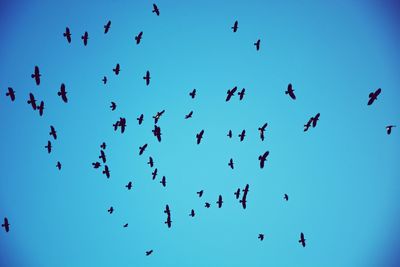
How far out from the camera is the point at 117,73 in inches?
770

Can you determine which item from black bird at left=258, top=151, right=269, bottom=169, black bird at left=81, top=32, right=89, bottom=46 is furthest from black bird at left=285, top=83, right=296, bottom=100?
black bird at left=81, top=32, right=89, bottom=46

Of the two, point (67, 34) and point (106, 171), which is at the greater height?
point (67, 34)

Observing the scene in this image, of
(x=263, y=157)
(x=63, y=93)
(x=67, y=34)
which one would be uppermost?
(x=67, y=34)

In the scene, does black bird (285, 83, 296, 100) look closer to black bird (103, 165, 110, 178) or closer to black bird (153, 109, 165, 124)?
black bird (153, 109, 165, 124)

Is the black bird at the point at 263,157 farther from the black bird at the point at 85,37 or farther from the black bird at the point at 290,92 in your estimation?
the black bird at the point at 85,37

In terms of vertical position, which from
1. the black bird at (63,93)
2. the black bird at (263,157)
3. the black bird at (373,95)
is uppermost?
the black bird at (63,93)

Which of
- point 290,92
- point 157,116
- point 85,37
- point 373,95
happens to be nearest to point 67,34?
point 85,37

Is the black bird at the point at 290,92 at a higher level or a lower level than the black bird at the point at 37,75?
lower

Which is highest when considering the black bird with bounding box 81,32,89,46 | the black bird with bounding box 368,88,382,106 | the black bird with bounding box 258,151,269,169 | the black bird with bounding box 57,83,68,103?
the black bird with bounding box 81,32,89,46

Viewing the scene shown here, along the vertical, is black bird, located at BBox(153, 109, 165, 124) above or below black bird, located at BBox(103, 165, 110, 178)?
above

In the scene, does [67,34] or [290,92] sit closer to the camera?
[290,92]

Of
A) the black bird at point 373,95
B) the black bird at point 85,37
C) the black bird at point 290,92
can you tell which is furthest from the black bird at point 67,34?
the black bird at point 373,95

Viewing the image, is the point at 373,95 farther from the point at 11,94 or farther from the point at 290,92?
the point at 11,94

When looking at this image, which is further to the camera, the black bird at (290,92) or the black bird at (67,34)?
the black bird at (67,34)
